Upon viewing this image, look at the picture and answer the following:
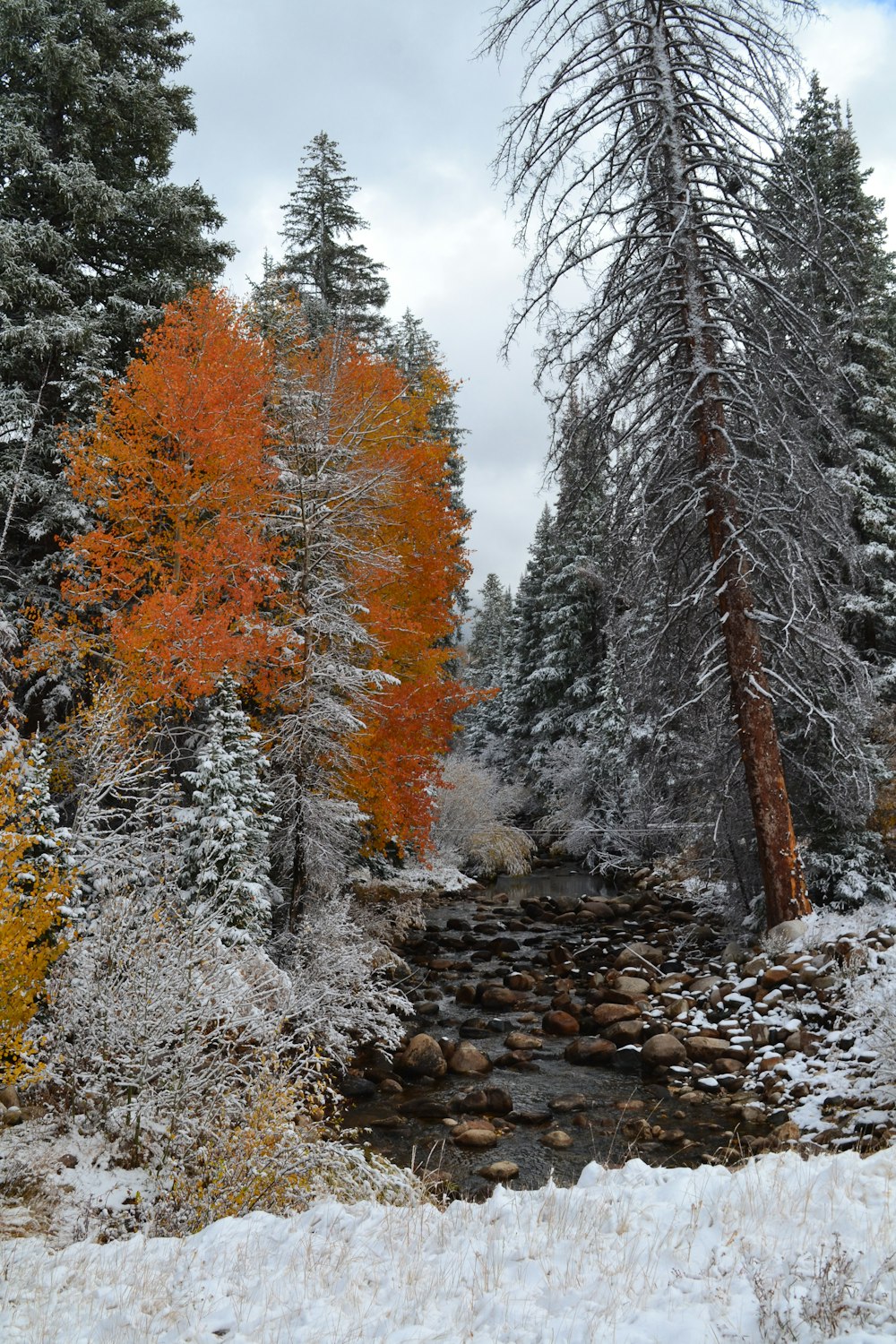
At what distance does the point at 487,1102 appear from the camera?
30.1ft

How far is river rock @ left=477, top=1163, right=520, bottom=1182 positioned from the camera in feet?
24.5

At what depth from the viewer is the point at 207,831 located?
1063 centimetres

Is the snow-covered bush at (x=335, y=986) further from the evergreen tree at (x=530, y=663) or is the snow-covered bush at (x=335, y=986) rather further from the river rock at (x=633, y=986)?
the evergreen tree at (x=530, y=663)

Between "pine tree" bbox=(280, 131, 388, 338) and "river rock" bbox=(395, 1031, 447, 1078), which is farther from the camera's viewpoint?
"pine tree" bbox=(280, 131, 388, 338)

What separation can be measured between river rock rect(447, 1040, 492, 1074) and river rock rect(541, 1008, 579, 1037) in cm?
139

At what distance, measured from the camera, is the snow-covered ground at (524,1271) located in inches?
129

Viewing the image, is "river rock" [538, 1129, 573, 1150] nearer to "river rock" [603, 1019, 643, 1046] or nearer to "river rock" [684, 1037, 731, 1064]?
"river rock" [684, 1037, 731, 1064]

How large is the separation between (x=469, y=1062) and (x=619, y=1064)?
6.31ft

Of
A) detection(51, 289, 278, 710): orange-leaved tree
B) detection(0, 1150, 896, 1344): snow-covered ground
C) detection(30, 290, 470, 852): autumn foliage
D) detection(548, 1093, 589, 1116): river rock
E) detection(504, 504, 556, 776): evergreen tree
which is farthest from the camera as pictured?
detection(504, 504, 556, 776): evergreen tree

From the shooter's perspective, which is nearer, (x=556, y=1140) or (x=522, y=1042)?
(x=556, y=1140)

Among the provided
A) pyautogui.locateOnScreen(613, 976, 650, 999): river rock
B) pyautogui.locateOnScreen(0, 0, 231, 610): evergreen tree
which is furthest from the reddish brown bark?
pyautogui.locateOnScreen(0, 0, 231, 610): evergreen tree

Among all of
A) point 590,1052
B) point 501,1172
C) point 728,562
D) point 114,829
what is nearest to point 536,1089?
point 590,1052

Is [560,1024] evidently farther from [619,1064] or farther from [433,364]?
[433,364]

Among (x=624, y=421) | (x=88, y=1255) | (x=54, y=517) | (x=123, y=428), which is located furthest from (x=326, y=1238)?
(x=123, y=428)
